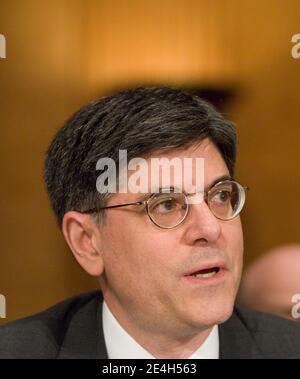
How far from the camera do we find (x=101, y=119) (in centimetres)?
117

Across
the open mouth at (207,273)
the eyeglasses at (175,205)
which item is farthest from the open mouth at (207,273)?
the eyeglasses at (175,205)

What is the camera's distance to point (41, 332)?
1254 mm

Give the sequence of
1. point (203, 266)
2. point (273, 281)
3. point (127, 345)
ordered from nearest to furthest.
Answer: point (203, 266) < point (127, 345) < point (273, 281)

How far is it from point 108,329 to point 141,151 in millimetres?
427

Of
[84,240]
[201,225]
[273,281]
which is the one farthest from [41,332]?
[273,281]

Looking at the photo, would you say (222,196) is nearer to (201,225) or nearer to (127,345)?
(201,225)

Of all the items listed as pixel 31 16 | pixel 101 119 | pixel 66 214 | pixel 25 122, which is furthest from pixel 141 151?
pixel 31 16

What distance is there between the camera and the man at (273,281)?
1349 millimetres

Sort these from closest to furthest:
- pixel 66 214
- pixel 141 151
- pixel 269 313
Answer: pixel 141 151, pixel 66 214, pixel 269 313

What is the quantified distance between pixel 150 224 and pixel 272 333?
0.42m

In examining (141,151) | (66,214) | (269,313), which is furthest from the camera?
(269,313)

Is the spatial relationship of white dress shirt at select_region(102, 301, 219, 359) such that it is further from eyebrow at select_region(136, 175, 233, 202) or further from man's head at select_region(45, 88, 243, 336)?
eyebrow at select_region(136, 175, 233, 202)
